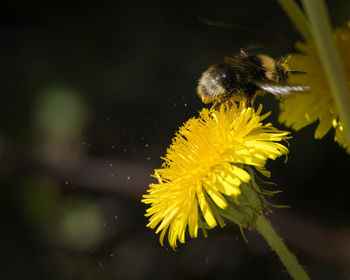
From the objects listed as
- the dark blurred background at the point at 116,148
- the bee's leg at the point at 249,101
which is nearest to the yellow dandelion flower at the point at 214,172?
the bee's leg at the point at 249,101

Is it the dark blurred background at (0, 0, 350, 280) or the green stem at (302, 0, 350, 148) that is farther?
the dark blurred background at (0, 0, 350, 280)

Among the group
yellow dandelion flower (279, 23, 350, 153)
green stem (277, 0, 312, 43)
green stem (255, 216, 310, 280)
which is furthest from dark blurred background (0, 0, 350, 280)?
green stem (277, 0, 312, 43)

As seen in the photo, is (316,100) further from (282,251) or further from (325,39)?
(325,39)

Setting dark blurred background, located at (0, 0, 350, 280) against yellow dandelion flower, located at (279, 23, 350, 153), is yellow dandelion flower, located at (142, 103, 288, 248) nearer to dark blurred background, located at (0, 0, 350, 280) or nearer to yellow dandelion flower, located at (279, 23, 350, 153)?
yellow dandelion flower, located at (279, 23, 350, 153)

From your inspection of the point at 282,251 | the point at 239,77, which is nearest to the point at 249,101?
the point at 239,77

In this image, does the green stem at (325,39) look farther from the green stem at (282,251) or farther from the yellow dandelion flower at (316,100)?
the yellow dandelion flower at (316,100)

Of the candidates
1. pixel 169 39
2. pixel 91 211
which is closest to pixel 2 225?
pixel 91 211

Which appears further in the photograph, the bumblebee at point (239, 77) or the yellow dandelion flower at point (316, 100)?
the yellow dandelion flower at point (316, 100)
